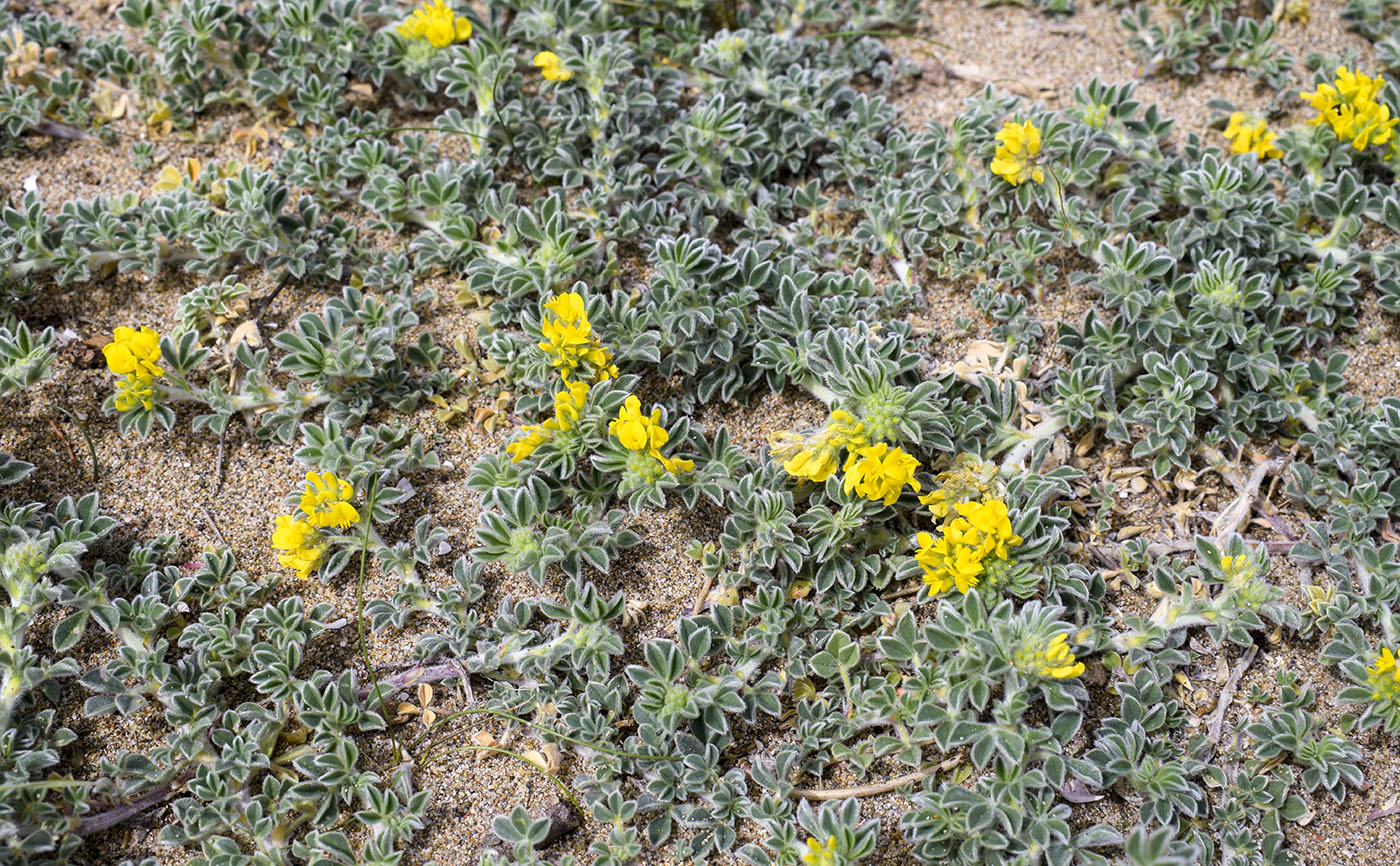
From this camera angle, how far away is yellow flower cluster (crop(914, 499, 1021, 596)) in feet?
10.8

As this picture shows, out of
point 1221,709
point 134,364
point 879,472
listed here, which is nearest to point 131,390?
point 134,364

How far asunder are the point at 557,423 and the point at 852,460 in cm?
102

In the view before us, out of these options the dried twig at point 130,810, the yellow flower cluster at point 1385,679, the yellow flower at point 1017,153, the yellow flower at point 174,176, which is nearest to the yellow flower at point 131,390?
the yellow flower at point 174,176

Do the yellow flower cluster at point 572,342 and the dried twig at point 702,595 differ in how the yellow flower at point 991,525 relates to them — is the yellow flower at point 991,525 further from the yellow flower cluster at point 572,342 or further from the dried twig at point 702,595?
the yellow flower cluster at point 572,342

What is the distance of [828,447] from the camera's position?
3496mm

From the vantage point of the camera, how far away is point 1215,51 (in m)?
4.80

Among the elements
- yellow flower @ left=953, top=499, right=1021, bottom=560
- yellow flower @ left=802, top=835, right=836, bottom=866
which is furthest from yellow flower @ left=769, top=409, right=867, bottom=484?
yellow flower @ left=802, top=835, right=836, bottom=866

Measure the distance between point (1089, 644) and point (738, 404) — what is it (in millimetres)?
1499

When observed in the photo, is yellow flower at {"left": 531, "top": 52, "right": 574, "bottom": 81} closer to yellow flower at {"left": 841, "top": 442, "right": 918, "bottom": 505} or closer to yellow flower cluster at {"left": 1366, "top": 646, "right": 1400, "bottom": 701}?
yellow flower at {"left": 841, "top": 442, "right": 918, "bottom": 505}

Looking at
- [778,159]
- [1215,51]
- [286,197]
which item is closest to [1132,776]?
[778,159]

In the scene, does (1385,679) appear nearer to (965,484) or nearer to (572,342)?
(965,484)

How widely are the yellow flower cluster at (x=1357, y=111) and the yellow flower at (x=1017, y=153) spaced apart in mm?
1156

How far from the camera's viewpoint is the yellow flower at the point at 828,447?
3.46 m

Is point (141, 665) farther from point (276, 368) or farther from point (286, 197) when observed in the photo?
point (286, 197)
